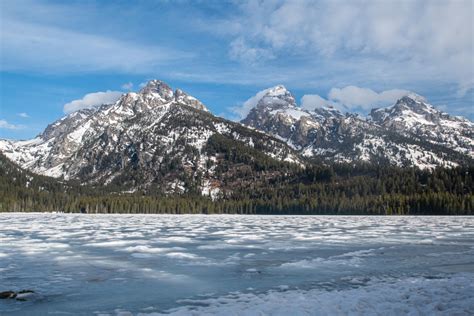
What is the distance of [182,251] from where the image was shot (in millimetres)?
36156

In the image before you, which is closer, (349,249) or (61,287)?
(61,287)

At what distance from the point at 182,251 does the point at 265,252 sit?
23.5 feet

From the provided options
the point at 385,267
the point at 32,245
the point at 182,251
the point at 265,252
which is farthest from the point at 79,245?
the point at 385,267

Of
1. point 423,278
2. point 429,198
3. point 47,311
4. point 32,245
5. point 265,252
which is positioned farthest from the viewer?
point 429,198

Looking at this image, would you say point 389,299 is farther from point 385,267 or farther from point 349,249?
point 349,249

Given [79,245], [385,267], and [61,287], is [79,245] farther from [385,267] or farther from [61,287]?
[385,267]

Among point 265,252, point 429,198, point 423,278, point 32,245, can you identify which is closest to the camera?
point 423,278

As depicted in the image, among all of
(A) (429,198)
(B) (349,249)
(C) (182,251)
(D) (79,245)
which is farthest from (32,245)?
(A) (429,198)

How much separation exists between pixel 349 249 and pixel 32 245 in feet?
96.1

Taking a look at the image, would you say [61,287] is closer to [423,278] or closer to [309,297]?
[309,297]

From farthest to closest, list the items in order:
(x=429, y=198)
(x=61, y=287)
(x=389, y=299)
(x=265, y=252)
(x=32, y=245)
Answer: (x=429, y=198) → (x=32, y=245) → (x=265, y=252) → (x=61, y=287) → (x=389, y=299)

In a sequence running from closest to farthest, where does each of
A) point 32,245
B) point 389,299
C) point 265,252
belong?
point 389,299
point 265,252
point 32,245

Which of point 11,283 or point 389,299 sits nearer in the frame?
point 389,299

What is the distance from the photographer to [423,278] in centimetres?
2261
